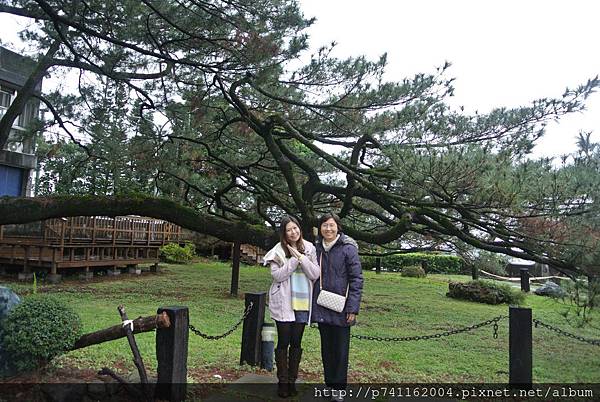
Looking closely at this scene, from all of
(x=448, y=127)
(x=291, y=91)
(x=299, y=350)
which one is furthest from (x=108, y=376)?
(x=448, y=127)

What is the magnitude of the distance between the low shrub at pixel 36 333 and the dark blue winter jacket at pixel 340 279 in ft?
7.21

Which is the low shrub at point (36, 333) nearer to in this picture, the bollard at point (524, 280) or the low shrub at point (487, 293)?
the low shrub at point (487, 293)

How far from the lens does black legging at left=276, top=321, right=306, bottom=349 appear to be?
355cm

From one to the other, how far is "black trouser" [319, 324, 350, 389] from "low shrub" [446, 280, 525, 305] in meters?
9.89

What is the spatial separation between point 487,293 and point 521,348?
8882mm

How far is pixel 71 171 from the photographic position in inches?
370

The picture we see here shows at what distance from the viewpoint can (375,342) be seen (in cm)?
670

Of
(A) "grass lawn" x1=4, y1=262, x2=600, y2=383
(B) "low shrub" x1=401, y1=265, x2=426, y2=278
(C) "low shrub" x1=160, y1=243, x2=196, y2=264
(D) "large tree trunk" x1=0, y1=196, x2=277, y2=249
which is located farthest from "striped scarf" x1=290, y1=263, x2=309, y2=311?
(C) "low shrub" x1=160, y1=243, x2=196, y2=264

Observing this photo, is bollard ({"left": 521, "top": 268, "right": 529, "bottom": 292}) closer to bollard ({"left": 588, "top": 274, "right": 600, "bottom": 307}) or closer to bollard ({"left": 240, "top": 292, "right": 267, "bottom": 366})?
bollard ({"left": 588, "top": 274, "right": 600, "bottom": 307})

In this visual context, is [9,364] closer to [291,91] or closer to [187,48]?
[187,48]

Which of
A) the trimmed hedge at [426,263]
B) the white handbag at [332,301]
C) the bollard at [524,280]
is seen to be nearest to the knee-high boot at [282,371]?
the white handbag at [332,301]

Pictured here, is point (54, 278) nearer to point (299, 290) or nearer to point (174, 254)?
point (174, 254)

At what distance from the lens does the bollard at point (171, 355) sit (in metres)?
3.52

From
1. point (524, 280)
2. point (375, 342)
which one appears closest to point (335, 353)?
point (375, 342)
